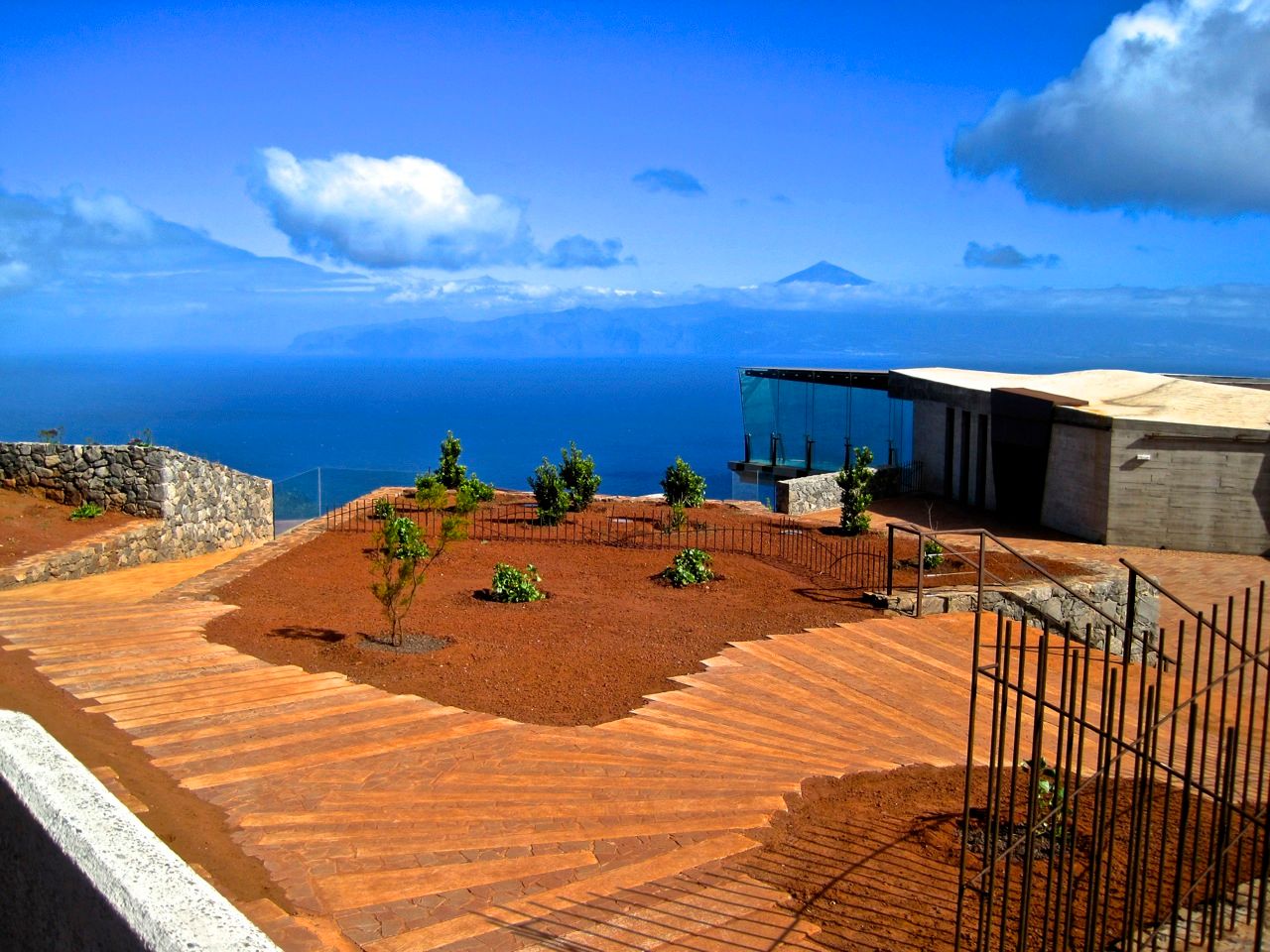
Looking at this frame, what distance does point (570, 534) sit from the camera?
60.3ft

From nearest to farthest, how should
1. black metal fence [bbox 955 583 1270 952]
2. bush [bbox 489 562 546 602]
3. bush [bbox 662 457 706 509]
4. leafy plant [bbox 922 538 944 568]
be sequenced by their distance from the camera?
black metal fence [bbox 955 583 1270 952], bush [bbox 489 562 546 602], leafy plant [bbox 922 538 944 568], bush [bbox 662 457 706 509]

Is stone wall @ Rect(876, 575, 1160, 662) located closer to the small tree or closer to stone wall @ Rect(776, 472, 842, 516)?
the small tree

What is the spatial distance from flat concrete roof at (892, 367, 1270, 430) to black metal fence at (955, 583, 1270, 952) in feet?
40.8

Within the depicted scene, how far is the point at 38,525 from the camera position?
17.0 meters

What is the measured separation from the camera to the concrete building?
60.5ft

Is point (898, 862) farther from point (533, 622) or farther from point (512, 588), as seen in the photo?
point (512, 588)

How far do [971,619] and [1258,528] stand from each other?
9105mm

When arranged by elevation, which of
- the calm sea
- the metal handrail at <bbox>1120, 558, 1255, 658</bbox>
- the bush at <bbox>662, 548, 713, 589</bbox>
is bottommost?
the calm sea

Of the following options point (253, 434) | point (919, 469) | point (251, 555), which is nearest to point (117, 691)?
point (251, 555)

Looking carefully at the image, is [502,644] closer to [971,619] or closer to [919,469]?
[971,619]

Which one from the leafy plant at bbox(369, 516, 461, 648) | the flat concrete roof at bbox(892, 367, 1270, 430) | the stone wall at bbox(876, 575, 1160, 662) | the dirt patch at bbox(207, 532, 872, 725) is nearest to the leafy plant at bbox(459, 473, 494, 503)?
the dirt patch at bbox(207, 532, 872, 725)

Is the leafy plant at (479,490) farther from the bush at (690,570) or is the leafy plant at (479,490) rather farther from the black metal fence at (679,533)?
the bush at (690,570)

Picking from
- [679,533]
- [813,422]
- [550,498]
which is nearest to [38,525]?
[550,498]

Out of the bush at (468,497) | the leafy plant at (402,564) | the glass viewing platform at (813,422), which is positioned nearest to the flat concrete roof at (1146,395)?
the glass viewing platform at (813,422)
